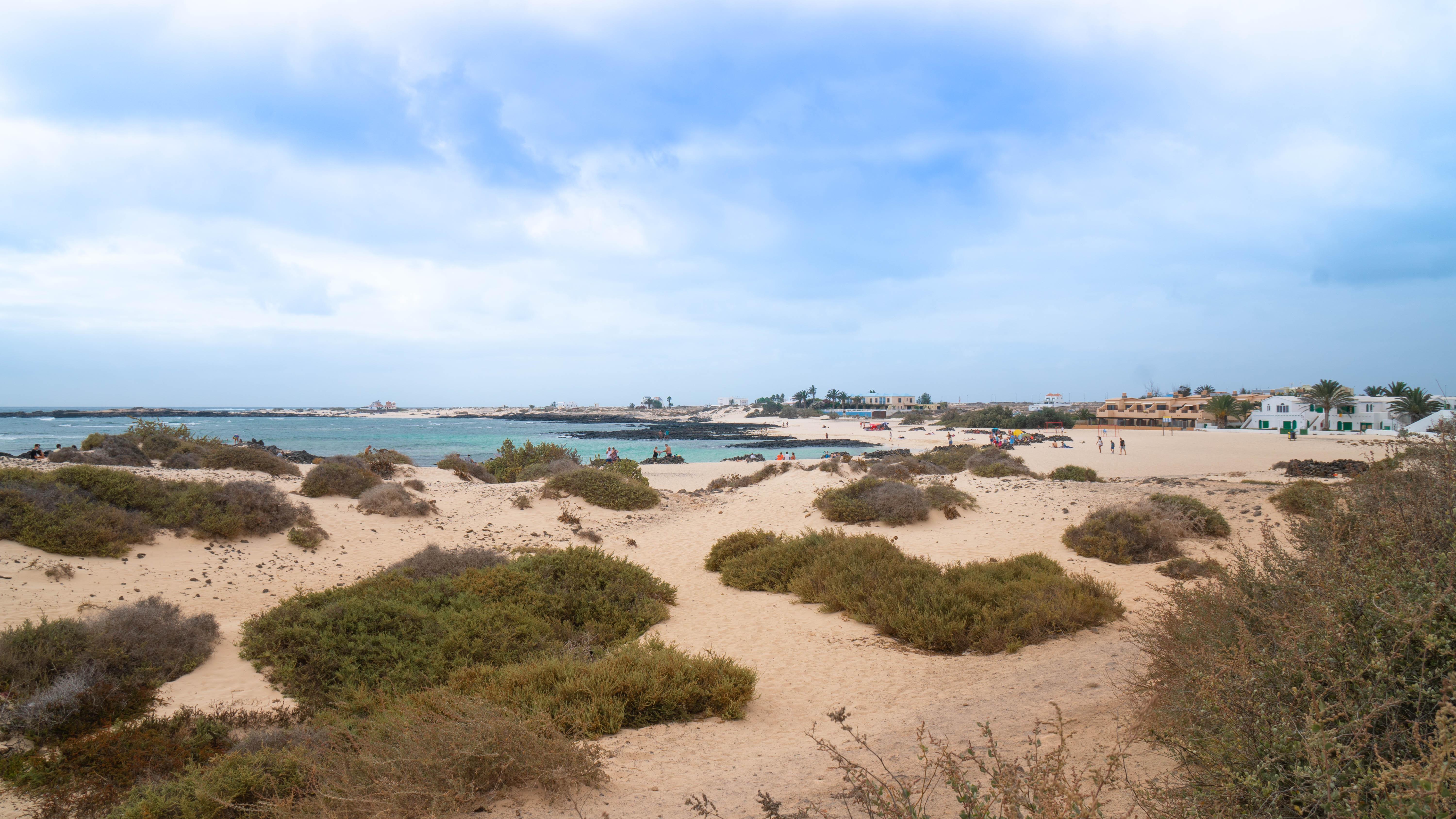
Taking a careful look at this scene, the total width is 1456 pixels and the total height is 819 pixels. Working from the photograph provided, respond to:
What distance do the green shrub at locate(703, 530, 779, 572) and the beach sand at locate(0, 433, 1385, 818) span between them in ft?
1.53

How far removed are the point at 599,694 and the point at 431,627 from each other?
3.47 meters

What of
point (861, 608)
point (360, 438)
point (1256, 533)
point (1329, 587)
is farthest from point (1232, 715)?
point (360, 438)

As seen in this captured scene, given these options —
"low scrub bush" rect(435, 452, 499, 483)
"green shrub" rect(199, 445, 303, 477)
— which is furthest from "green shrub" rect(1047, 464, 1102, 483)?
A: "green shrub" rect(199, 445, 303, 477)

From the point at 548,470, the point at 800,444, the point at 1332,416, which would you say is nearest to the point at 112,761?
the point at 548,470

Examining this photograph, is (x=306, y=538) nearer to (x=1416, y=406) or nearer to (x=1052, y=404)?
(x=1416, y=406)

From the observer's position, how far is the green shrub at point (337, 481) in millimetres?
16625

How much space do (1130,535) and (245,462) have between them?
2377 centimetres

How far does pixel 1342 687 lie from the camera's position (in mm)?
2684

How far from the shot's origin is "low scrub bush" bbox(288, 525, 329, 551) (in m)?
13.3

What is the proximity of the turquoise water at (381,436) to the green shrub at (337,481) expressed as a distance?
1821 cm

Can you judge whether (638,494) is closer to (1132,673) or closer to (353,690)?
(353,690)

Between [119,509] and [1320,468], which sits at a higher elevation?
[119,509]

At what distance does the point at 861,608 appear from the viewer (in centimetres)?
941

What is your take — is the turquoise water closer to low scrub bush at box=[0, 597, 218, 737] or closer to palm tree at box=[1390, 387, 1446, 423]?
low scrub bush at box=[0, 597, 218, 737]
